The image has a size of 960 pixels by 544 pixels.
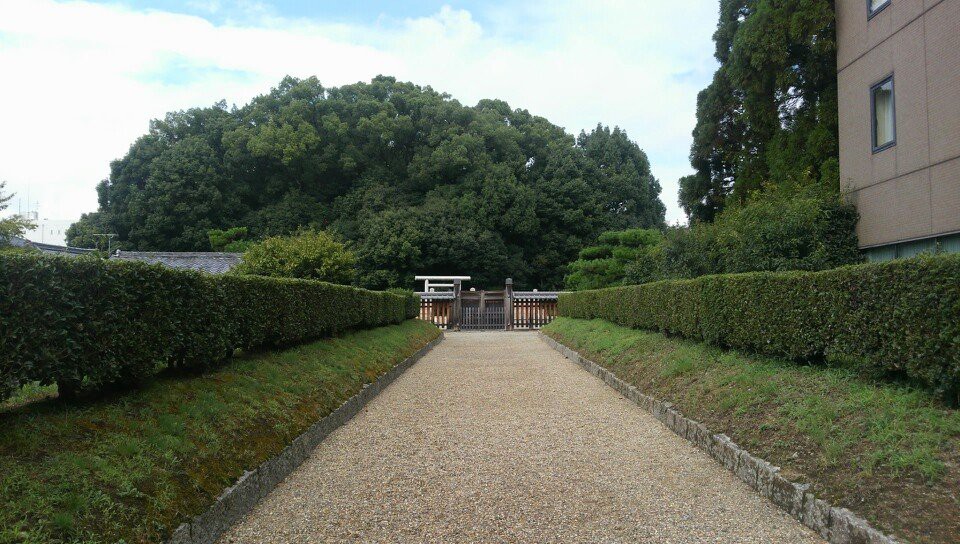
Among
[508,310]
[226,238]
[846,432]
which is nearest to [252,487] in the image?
[846,432]

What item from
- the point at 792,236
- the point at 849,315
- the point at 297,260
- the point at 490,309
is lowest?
the point at 490,309

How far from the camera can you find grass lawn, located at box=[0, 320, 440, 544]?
9.44 feet

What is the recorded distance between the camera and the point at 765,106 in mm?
17562

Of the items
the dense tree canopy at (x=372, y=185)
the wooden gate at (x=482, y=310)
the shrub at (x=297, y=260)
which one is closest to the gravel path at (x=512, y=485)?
the shrub at (x=297, y=260)

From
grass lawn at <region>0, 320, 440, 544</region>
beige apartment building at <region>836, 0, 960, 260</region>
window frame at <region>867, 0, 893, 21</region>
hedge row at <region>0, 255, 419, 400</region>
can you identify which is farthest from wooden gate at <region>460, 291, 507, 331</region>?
grass lawn at <region>0, 320, 440, 544</region>

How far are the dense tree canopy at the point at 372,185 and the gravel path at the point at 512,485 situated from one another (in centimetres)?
2814

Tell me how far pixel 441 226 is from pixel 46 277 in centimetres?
3214

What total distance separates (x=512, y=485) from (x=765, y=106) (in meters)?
16.1

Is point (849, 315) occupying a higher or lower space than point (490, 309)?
higher

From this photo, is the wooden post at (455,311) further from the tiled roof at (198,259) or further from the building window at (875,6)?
the building window at (875,6)

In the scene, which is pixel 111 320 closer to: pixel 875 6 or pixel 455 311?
pixel 875 6

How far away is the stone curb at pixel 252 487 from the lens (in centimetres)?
341

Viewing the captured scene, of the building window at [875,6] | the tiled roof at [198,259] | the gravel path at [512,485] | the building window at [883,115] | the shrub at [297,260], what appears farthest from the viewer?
the tiled roof at [198,259]

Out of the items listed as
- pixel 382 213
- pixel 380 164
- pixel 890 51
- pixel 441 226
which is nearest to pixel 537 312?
pixel 441 226
